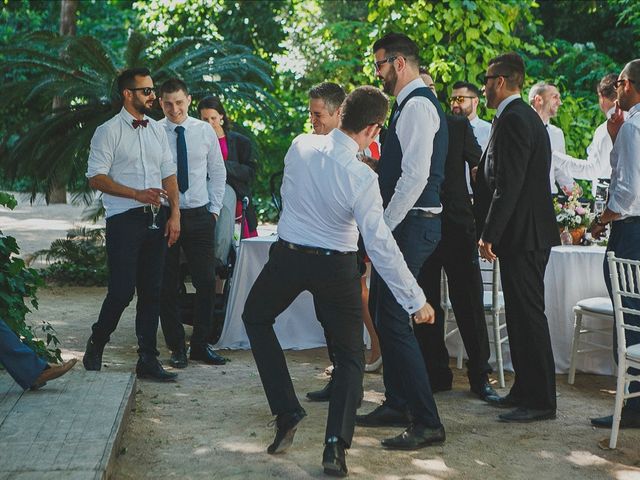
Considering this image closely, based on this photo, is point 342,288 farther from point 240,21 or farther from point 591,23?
point 591,23

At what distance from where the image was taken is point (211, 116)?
7.69 metres

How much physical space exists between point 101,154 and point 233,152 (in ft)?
6.87

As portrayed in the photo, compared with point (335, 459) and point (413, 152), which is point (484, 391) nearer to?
point (413, 152)

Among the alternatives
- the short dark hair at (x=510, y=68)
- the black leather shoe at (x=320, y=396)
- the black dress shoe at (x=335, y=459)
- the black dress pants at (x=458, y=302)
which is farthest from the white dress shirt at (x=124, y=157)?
the black dress shoe at (x=335, y=459)

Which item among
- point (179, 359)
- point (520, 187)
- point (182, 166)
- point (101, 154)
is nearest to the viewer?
point (520, 187)

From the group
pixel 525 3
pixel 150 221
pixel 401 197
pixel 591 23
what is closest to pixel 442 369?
pixel 401 197

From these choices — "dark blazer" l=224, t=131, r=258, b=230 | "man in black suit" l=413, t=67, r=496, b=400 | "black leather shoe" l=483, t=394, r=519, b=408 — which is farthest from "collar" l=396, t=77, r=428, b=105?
"dark blazer" l=224, t=131, r=258, b=230

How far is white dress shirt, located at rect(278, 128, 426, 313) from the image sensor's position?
430cm

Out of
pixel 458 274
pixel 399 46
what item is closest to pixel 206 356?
pixel 458 274

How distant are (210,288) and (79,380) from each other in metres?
1.64

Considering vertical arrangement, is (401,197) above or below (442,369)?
above

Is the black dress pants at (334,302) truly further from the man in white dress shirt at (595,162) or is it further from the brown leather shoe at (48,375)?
the man in white dress shirt at (595,162)

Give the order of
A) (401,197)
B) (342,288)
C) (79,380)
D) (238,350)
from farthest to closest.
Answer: (238,350)
(79,380)
(401,197)
(342,288)

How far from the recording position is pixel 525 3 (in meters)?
11.2
